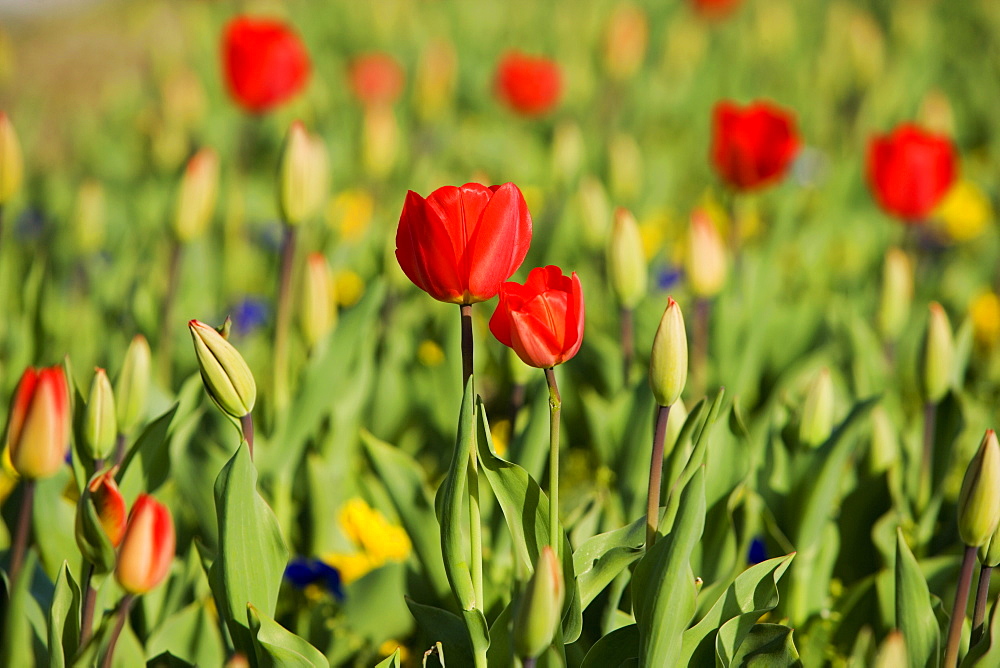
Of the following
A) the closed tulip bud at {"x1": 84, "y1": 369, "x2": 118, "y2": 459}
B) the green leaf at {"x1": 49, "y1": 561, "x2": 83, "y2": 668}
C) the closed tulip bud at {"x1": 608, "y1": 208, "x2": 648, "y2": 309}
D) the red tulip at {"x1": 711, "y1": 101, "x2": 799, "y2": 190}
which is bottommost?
the green leaf at {"x1": 49, "y1": 561, "x2": 83, "y2": 668}

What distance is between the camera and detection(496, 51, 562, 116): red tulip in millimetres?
2982

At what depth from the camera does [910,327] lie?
2.02 m

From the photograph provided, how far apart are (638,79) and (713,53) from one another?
2.38 feet

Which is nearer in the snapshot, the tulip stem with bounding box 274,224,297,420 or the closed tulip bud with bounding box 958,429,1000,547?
the closed tulip bud with bounding box 958,429,1000,547

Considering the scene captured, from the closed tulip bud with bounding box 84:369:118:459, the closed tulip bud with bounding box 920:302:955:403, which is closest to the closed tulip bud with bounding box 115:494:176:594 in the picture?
the closed tulip bud with bounding box 84:369:118:459

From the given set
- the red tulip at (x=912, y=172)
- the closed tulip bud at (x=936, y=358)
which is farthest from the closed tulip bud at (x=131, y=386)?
the red tulip at (x=912, y=172)

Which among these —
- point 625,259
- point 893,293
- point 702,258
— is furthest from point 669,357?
point 893,293

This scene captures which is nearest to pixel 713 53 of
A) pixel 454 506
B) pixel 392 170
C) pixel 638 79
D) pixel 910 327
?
pixel 638 79

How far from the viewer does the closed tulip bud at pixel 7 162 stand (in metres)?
1.48

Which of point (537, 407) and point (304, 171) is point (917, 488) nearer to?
point (537, 407)

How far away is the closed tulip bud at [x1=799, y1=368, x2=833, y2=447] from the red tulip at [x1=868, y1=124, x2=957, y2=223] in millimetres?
856

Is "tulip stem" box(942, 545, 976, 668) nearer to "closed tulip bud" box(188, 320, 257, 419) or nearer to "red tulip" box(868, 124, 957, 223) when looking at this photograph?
"closed tulip bud" box(188, 320, 257, 419)

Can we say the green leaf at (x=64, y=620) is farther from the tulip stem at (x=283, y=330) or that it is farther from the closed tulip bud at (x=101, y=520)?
the tulip stem at (x=283, y=330)

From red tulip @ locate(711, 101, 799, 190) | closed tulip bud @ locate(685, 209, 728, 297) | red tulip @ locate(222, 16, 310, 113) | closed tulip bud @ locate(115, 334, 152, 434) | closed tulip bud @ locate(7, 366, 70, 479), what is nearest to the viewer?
closed tulip bud @ locate(7, 366, 70, 479)
